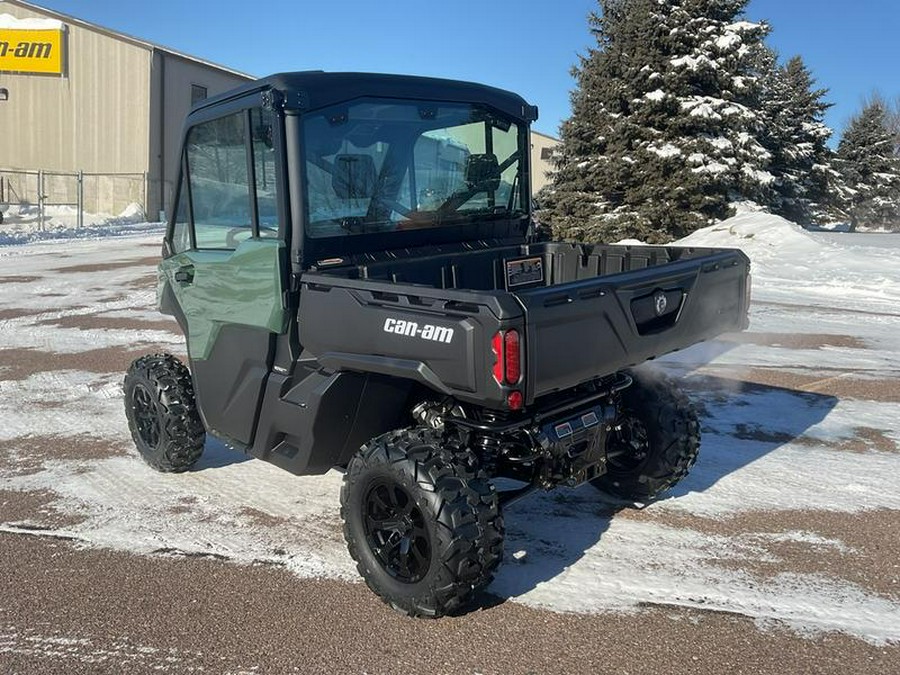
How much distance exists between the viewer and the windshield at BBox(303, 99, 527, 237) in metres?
3.82

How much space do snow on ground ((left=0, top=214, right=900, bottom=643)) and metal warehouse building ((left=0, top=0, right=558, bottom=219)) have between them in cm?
2483

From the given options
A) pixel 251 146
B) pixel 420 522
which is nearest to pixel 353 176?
pixel 251 146

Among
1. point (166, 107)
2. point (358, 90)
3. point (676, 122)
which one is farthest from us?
point (166, 107)

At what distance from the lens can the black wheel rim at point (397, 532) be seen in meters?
3.25

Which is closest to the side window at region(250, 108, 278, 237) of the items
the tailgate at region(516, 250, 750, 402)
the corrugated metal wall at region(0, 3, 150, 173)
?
the tailgate at region(516, 250, 750, 402)

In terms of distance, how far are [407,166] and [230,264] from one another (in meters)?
1.05

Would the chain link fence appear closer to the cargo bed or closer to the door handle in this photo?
the door handle

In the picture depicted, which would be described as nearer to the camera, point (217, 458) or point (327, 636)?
point (327, 636)

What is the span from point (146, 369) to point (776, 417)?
4581 mm

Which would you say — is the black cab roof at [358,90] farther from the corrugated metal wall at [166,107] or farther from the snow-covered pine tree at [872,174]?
the snow-covered pine tree at [872,174]

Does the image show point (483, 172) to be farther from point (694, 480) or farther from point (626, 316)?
point (694, 480)

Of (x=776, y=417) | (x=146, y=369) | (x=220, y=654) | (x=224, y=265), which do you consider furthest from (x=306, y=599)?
(x=776, y=417)

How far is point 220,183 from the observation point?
14.0ft

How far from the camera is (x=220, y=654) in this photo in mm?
3053
